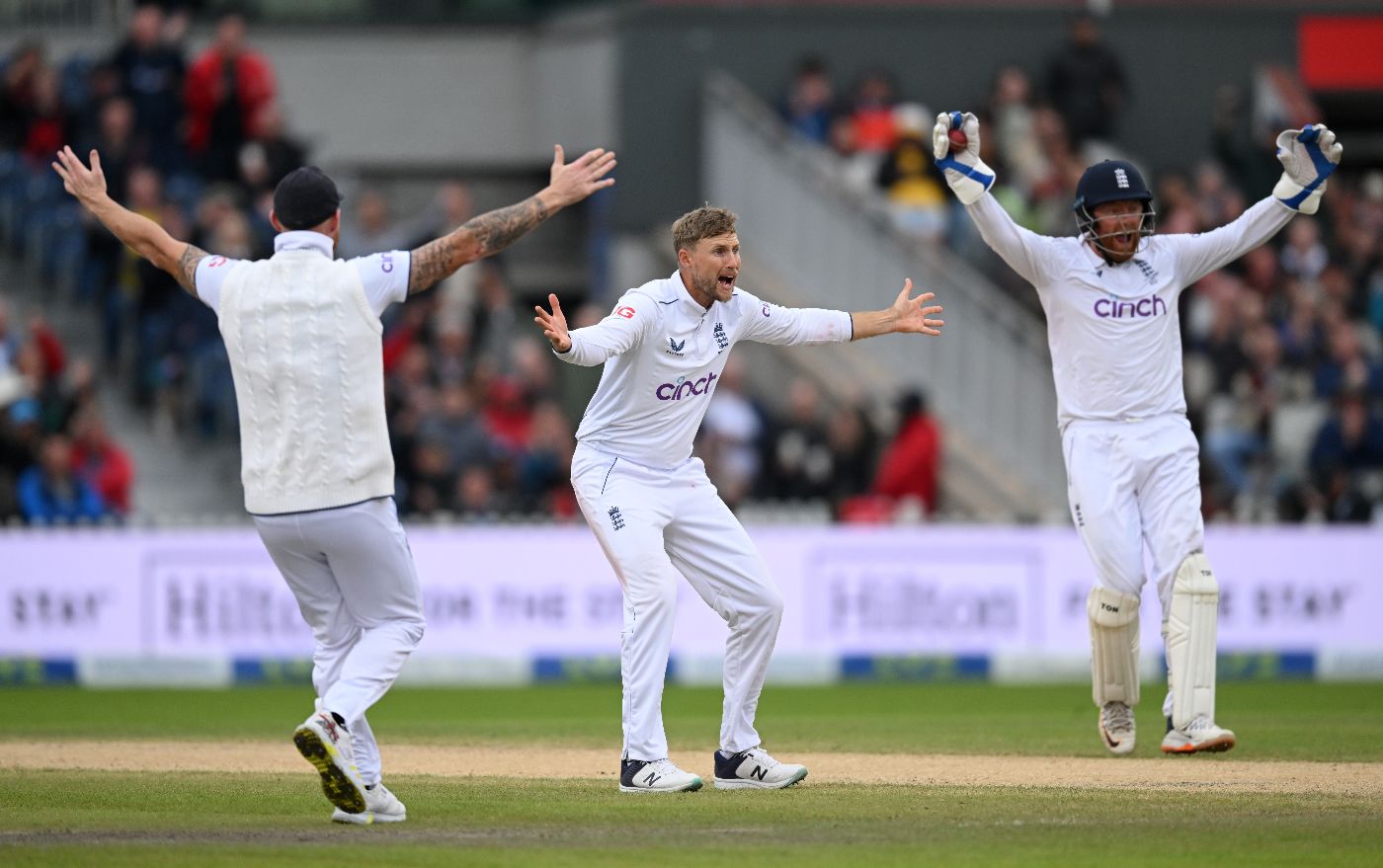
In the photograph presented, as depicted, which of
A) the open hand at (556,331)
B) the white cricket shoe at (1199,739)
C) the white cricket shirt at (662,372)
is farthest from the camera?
the white cricket shoe at (1199,739)

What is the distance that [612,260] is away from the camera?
24.4 meters

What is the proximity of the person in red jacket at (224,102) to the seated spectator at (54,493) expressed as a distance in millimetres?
4398

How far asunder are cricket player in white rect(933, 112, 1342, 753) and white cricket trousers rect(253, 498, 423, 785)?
3.77 metres

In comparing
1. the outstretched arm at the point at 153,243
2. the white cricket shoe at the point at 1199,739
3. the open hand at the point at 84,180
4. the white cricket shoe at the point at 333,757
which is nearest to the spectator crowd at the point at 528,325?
the white cricket shoe at the point at 1199,739

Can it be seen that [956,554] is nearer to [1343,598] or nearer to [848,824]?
[1343,598]

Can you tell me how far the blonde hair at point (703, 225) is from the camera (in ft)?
31.4

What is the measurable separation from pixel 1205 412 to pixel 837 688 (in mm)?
5163

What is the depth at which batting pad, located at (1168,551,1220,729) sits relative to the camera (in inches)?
423

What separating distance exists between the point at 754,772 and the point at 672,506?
1204mm

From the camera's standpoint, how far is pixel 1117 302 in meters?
11.0

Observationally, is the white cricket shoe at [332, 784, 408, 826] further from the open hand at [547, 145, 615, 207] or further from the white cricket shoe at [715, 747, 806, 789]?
the open hand at [547, 145, 615, 207]

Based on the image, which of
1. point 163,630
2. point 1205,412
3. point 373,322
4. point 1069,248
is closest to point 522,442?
point 163,630

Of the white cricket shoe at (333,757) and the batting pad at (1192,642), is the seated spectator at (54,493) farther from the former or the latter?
the white cricket shoe at (333,757)

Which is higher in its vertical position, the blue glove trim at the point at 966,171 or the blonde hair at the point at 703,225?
the blue glove trim at the point at 966,171
